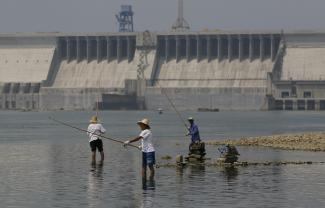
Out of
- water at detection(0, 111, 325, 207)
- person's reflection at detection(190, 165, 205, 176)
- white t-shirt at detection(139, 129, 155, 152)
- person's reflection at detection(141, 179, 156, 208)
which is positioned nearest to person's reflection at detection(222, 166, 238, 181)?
water at detection(0, 111, 325, 207)

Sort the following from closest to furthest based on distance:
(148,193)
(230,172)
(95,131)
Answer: (148,193) < (230,172) < (95,131)

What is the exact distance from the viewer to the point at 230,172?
4628cm

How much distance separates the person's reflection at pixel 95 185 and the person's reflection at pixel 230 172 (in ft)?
16.2

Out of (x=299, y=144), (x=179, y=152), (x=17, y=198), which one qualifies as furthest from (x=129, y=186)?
(x=299, y=144)

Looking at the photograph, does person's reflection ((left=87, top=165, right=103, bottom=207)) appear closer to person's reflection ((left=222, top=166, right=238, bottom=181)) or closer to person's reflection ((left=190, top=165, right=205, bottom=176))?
person's reflection ((left=190, top=165, right=205, bottom=176))

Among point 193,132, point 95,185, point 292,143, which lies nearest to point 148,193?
point 95,185

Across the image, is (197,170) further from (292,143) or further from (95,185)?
(292,143)

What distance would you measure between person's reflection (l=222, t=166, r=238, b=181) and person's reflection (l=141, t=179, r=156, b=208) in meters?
3.39

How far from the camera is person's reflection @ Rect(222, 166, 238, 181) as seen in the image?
143ft

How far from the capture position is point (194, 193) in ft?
124

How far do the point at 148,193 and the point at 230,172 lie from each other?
9104 mm

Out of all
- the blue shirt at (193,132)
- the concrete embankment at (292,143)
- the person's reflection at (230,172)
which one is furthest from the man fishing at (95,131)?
the concrete embankment at (292,143)

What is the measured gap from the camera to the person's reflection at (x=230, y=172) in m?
43.7

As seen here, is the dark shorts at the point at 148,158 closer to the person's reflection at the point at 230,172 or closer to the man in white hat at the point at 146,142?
the man in white hat at the point at 146,142
